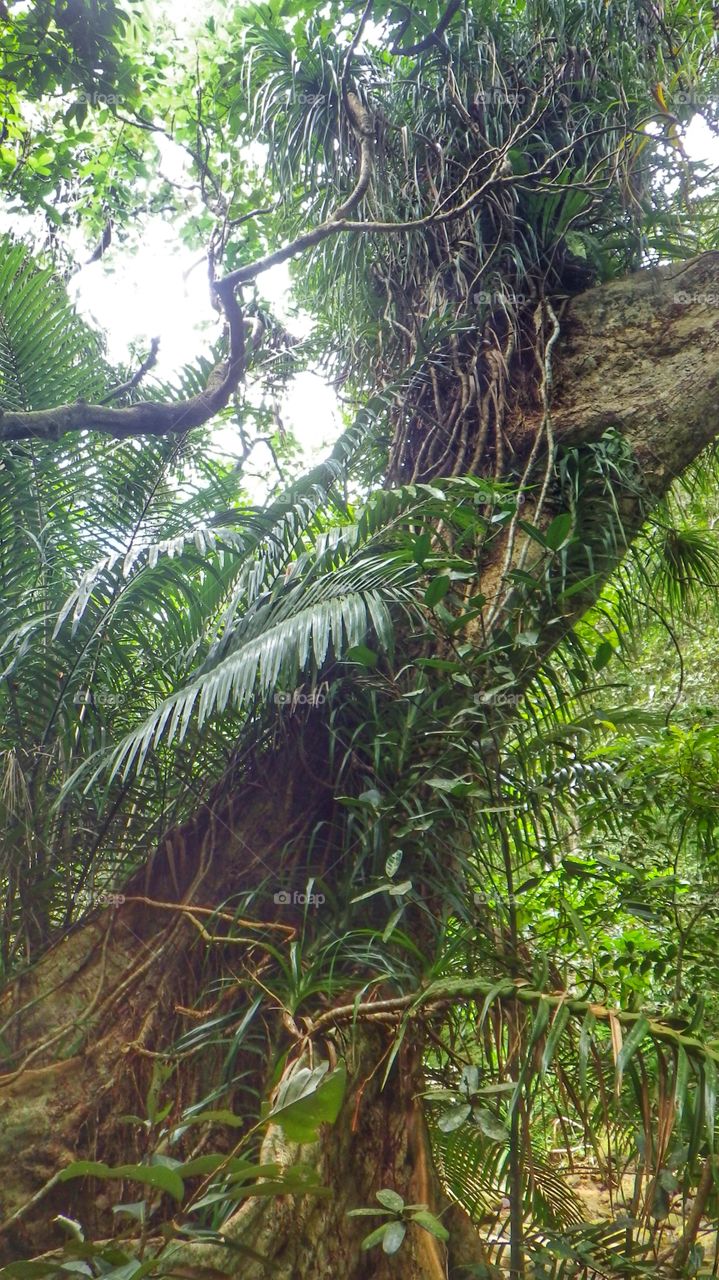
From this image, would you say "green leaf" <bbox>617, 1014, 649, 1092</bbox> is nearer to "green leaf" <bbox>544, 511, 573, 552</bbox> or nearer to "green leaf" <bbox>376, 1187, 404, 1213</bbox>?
"green leaf" <bbox>376, 1187, 404, 1213</bbox>

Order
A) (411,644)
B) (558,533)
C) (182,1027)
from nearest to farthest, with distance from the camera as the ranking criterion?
1. (558,533)
2. (182,1027)
3. (411,644)

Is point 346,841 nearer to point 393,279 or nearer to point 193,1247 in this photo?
point 193,1247

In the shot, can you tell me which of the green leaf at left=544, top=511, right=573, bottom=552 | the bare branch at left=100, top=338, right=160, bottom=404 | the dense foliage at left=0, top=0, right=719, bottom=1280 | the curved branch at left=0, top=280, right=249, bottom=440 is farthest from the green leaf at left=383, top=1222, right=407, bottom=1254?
the bare branch at left=100, top=338, right=160, bottom=404

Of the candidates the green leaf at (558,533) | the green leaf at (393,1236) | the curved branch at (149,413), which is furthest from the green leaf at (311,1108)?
the curved branch at (149,413)

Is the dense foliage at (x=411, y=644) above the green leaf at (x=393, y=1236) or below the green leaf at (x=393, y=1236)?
above

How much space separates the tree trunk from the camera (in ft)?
6.86

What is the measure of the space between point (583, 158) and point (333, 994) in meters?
3.51

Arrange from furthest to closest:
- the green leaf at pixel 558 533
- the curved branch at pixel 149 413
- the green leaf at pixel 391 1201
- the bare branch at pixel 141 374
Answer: the bare branch at pixel 141 374 < the curved branch at pixel 149 413 < the green leaf at pixel 558 533 < the green leaf at pixel 391 1201

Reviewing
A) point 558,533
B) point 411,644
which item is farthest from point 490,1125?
point 411,644

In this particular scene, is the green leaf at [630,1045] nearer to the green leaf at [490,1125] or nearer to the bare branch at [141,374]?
the green leaf at [490,1125]

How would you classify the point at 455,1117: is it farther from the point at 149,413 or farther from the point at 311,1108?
the point at 149,413

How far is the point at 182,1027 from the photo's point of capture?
247 cm

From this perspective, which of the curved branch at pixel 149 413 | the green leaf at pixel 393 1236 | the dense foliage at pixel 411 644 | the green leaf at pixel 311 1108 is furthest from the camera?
the curved branch at pixel 149 413

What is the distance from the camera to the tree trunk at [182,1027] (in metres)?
2.09
